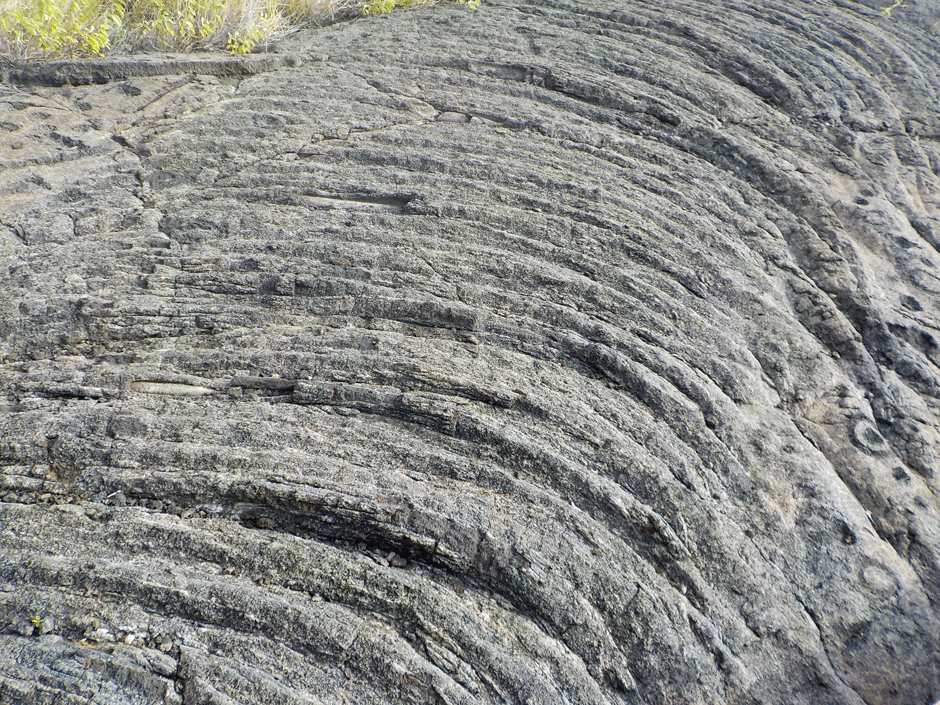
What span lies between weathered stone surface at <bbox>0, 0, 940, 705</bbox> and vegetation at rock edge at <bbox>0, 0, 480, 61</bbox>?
0.81 feet

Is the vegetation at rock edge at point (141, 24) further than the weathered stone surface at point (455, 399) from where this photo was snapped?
Yes

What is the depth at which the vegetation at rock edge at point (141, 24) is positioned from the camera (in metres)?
3.63

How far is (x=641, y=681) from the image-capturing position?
189 cm

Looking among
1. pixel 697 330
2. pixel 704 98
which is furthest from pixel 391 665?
pixel 704 98

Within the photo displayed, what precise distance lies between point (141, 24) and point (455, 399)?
3.26 metres

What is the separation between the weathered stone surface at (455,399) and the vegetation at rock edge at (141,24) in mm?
248

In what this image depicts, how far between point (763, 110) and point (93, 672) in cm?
412

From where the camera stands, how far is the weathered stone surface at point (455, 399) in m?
1.85

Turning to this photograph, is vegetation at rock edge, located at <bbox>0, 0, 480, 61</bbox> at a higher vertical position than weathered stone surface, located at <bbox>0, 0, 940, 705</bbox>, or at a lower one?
higher

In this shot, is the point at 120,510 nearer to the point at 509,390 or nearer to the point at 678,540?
the point at 509,390

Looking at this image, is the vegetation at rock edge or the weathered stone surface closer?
the weathered stone surface

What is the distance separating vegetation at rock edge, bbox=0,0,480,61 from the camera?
3.63m

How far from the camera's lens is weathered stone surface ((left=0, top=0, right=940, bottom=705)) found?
185 cm

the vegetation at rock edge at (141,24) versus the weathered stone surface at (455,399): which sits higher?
the vegetation at rock edge at (141,24)
